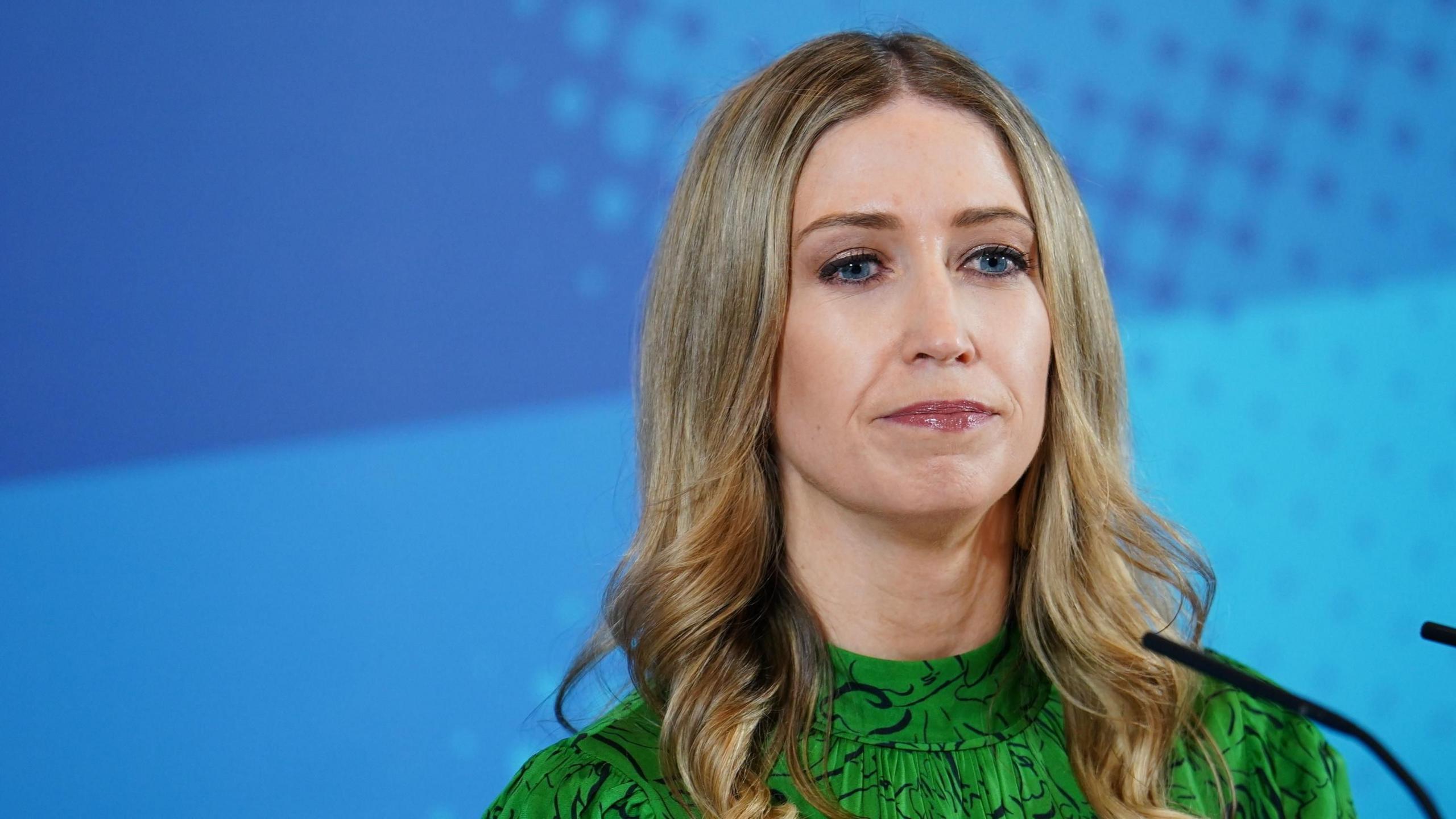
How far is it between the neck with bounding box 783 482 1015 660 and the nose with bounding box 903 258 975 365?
157 mm

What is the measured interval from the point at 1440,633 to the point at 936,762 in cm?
54

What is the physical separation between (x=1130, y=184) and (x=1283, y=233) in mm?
276

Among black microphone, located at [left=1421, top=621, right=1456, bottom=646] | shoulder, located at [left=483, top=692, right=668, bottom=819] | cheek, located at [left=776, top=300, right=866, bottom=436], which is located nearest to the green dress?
shoulder, located at [left=483, top=692, right=668, bottom=819]

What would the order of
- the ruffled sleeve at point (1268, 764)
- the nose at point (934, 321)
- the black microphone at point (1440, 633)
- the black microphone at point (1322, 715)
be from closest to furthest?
the black microphone at point (1322, 715) < the black microphone at point (1440, 633) < the nose at point (934, 321) < the ruffled sleeve at point (1268, 764)

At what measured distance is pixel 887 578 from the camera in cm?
143

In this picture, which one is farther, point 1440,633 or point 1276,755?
point 1276,755

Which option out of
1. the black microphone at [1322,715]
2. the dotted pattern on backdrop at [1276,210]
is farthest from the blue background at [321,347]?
the black microphone at [1322,715]

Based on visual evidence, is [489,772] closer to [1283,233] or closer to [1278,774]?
[1278,774]

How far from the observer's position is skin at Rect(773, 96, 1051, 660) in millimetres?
1355

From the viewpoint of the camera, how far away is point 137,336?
182cm

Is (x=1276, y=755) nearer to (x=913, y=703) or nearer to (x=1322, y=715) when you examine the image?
(x=913, y=703)

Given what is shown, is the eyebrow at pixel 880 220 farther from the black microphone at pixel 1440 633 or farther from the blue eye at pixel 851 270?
the black microphone at pixel 1440 633

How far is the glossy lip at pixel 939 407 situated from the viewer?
4.42ft

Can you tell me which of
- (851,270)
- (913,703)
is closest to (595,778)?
(913,703)
